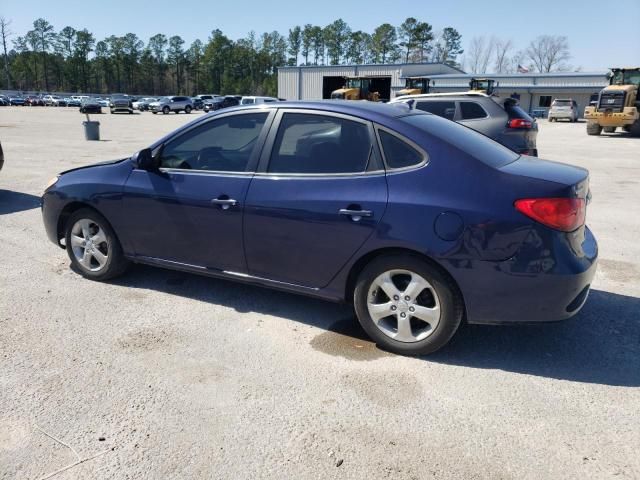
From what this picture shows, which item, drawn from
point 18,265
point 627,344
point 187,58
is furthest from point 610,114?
point 187,58

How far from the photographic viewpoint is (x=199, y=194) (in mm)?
4078

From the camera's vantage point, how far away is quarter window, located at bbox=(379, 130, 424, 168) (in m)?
3.45

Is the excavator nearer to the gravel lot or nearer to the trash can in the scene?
the trash can

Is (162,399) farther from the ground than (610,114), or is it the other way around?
(610,114)

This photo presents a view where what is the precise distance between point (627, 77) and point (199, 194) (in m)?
28.5

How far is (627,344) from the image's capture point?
Result: 3.69m

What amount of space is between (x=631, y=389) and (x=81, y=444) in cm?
314

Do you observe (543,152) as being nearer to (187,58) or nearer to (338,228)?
(338,228)

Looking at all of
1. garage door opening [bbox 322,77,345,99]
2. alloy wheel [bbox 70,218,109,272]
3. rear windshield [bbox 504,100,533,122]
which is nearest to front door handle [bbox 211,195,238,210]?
alloy wheel [bbox 70,218,109,272]

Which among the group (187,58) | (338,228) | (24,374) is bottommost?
(24,374)

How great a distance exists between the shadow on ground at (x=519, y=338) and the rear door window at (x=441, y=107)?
23.4 ft

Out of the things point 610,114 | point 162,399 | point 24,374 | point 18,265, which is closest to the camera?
point 162,399

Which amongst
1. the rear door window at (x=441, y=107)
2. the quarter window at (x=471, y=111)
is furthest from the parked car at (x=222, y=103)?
the quarter window at (x=471, y=111)

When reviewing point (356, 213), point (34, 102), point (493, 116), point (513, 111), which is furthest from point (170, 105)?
point (356, 213)
